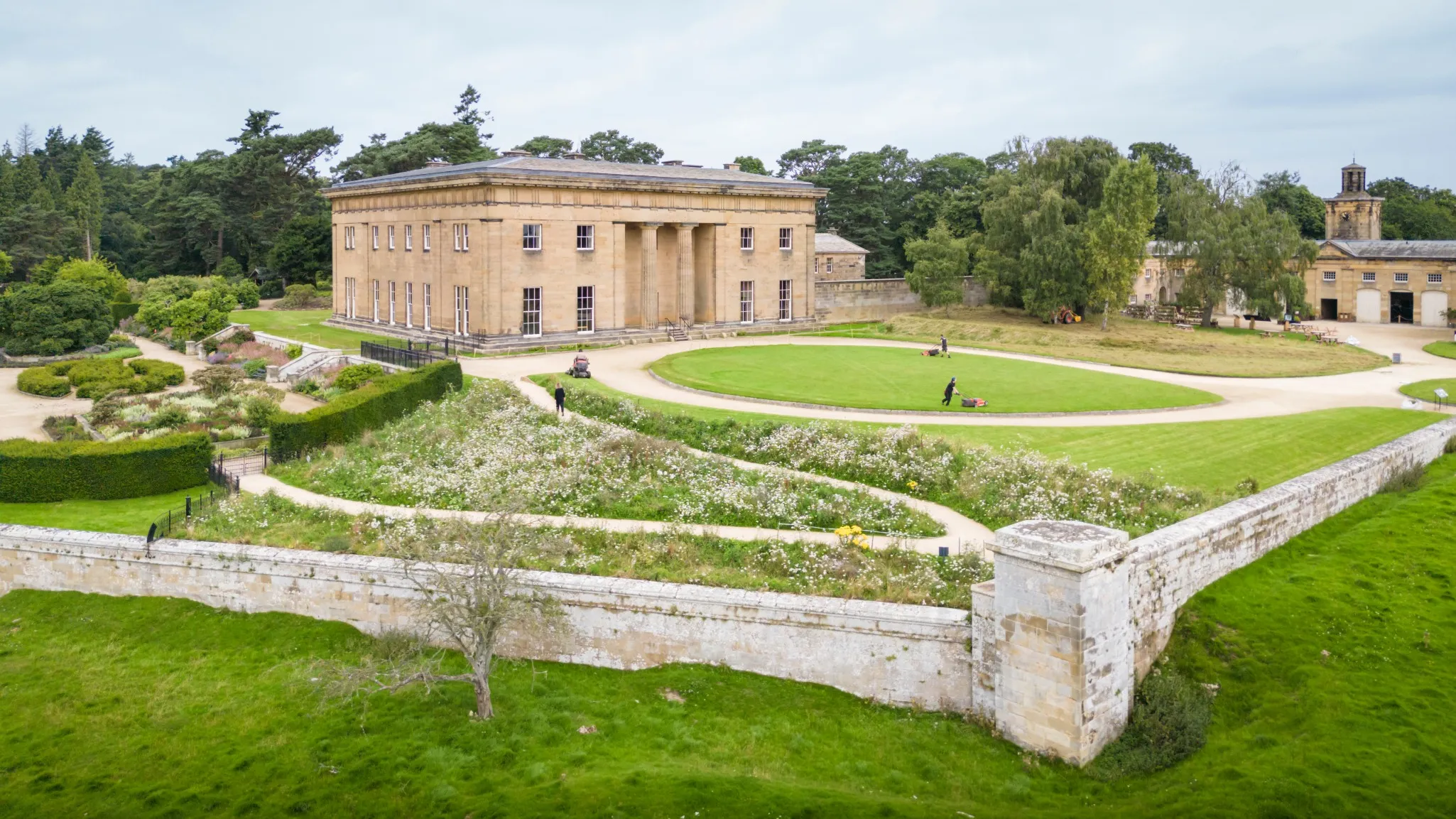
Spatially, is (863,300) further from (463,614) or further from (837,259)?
(463,614)

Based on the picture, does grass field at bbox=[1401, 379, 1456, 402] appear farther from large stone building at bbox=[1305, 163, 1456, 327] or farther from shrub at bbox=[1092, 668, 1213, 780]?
large stone building at bbox=[1305, 163, 1456, 327]

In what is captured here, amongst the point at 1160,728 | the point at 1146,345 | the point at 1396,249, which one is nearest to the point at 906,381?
the point at 1146,345

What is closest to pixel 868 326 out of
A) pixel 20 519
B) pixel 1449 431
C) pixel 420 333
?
pixel 420 333

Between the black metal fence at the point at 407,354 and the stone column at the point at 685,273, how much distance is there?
1140 centimetres

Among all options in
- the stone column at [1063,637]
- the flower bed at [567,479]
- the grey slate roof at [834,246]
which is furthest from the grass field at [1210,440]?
the grey slate roof at [834,246]

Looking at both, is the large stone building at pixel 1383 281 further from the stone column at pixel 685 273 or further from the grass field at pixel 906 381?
the stone column at pixel 685 273

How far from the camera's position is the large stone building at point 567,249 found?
4478cm

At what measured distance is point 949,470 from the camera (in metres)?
23.8

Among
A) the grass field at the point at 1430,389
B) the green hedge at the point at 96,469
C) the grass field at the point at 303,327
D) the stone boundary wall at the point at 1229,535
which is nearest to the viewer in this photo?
the stone boundary wall at the point at 1229,535

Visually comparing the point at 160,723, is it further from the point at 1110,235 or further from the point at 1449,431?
the point at 1110,235

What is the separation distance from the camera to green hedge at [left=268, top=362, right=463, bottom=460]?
28031mm

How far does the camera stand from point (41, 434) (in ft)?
111

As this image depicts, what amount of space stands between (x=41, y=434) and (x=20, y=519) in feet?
35.6

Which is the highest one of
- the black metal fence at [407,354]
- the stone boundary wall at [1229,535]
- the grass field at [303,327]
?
the grass field at [303,327]
